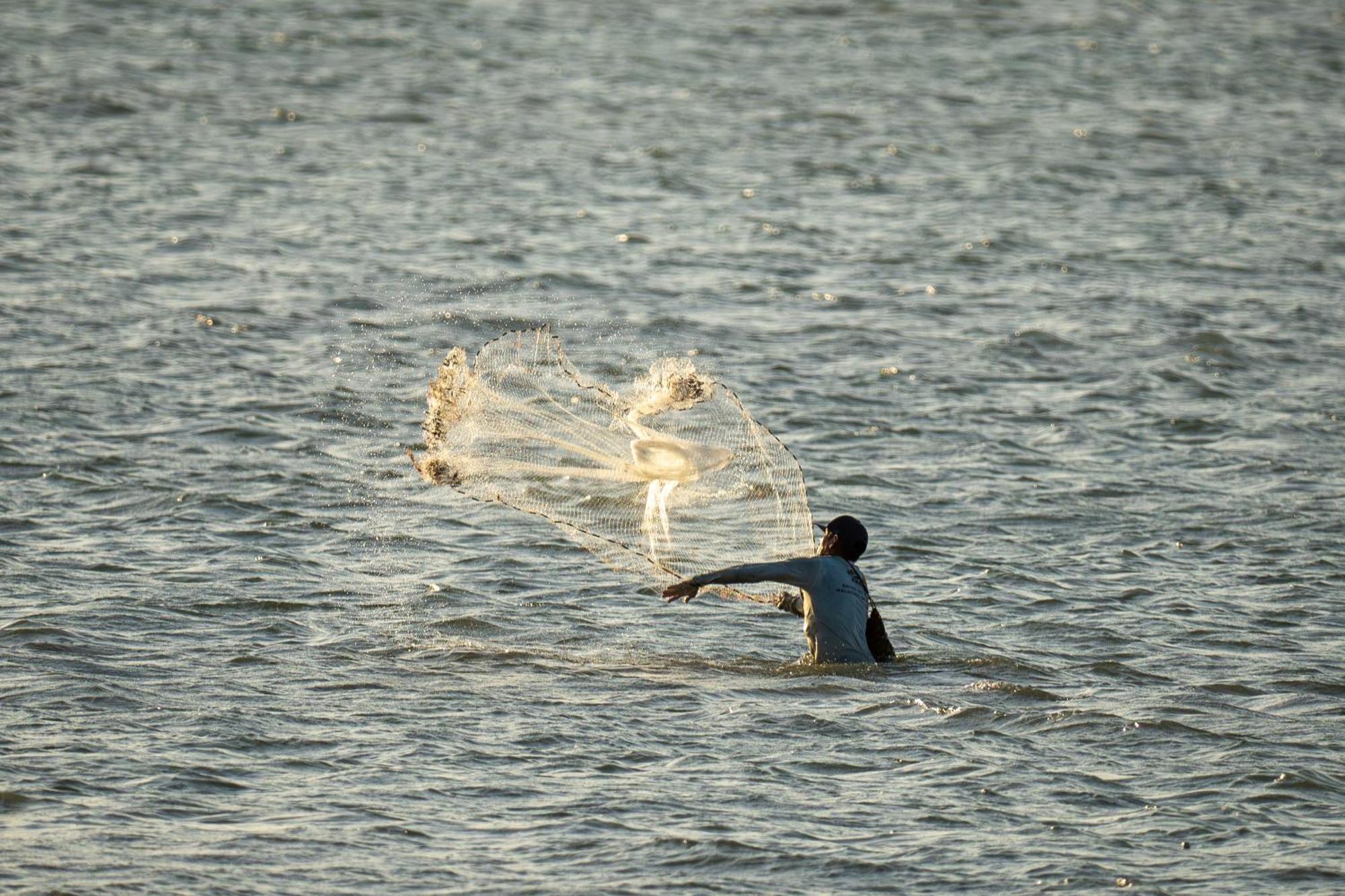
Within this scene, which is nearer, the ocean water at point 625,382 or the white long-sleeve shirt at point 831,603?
the ocean water at point 625,382

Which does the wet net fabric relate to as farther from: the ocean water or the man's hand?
the ocean water

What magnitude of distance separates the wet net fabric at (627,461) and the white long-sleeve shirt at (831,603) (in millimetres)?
473

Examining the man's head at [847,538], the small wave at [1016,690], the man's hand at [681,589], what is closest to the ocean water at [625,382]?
the small wave at [1016,690]

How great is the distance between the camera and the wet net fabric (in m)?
10.5

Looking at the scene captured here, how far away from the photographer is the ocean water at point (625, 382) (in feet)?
28.1

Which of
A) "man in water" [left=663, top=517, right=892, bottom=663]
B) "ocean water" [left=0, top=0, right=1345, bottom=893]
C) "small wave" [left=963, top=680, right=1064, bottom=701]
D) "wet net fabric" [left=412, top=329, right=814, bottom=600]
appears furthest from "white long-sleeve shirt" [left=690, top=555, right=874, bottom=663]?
"small wave" [left=963, top=680, right=1064, bottom=701]

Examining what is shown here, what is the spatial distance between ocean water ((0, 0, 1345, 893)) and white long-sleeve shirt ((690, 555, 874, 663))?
0.13m

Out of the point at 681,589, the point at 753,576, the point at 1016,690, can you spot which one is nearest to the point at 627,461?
the point at 681,589

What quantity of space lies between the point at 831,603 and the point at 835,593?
0.06 metres

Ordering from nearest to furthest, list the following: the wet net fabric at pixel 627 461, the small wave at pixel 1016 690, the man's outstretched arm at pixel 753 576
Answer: the man's outstretched arm at pixel 753 576
the small wave at pixel 1016 690
the wet net fabric at pixel 627 461

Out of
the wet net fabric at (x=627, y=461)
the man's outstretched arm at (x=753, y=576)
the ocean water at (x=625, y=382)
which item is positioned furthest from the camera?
the wet net fabric at (x=627, y=461)

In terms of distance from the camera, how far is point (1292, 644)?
11.5 m

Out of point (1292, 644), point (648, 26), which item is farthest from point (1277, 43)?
point (1292, 644)

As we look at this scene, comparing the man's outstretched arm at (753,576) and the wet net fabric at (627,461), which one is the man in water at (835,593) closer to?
the man's outstretched arm at (753,576)
